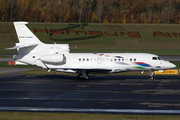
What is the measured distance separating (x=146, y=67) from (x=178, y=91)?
784cm

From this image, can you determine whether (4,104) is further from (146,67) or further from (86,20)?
(86,20)

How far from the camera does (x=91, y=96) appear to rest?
23312 mm

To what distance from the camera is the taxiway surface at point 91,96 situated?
1888 centimetres

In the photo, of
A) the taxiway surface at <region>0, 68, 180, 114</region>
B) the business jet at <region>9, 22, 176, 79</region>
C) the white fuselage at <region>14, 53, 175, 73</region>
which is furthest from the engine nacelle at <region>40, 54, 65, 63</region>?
the taxiway surface at <region>0, 68, 180, 114</region>

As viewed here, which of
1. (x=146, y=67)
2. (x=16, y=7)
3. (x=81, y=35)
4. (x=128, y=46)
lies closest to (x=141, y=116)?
(x=146, y=67)

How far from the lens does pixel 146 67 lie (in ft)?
108

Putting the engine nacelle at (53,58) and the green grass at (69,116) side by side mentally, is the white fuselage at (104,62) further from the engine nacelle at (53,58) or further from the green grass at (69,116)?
the green grass at (69,116)

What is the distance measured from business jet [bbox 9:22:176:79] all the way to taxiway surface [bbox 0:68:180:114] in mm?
2030

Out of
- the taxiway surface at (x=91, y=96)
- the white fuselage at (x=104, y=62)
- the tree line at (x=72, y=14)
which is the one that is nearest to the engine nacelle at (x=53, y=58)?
the white fuselage at (x=104, y=62)

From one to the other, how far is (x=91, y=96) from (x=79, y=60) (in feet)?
35.3

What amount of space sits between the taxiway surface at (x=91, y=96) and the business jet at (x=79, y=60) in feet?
6.66

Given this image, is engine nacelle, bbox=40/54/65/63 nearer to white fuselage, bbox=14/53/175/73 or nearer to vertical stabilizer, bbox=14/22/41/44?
white fuselage, bbox=14/53/175/73

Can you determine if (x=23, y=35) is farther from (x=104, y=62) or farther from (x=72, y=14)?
(x=72, y=14)

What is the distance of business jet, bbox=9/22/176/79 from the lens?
3278 cm
